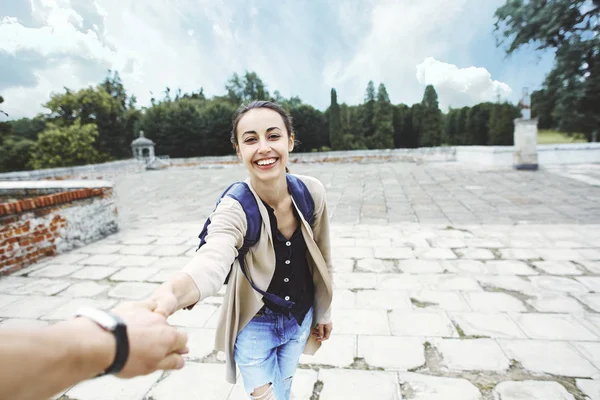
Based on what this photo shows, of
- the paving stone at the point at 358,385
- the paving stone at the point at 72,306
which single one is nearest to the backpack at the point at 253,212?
the paving stone at the point at 358,385

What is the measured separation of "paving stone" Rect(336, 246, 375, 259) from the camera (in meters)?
4.48

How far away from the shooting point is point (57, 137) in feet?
78.9

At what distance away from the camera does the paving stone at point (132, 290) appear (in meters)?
3.52

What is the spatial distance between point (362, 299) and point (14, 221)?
13.6 feet

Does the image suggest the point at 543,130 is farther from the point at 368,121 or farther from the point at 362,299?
the point at 362,299

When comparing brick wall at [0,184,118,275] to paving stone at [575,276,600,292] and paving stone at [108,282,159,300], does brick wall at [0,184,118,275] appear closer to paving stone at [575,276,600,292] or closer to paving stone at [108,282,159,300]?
paving stone at [108,282,159,300]

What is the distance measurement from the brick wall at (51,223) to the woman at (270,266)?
400 cm

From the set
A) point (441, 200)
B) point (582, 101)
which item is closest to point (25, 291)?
point (441, 200)

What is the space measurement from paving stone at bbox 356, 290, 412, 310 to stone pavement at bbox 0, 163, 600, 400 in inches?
0.7

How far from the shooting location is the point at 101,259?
460 centimetres

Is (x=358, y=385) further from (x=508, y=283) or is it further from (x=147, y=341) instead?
(x=508, y=283)

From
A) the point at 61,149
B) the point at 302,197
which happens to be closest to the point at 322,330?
the point at 302,197

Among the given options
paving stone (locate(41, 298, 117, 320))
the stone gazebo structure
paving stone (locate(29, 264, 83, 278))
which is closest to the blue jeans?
paving stone (locate(41, 298, 117, 320))

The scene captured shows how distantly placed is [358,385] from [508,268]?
2.61 metres
